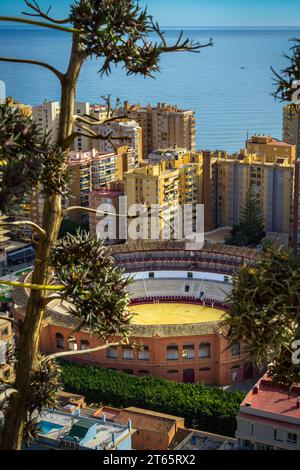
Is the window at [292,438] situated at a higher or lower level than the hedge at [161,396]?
higher

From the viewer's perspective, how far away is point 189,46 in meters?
1.47

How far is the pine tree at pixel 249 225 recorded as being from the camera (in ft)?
45.7

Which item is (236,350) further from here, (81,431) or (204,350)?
(81,431)

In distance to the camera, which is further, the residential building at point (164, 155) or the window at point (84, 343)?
the residential building at point (164, 155)

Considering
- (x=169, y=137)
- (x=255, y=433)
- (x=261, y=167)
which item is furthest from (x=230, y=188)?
(x=255, y=433)

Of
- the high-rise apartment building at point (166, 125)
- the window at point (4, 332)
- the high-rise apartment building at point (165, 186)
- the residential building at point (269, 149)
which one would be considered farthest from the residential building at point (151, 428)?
the high-rise apartment building at point (166, 125)

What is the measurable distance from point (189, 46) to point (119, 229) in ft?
40.7

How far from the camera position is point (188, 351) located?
28.5 feet

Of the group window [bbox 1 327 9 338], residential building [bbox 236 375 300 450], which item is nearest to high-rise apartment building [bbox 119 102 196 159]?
window [bbox 1 327 9 338]

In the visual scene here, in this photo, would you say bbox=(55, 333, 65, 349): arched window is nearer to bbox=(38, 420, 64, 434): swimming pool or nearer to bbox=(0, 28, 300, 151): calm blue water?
bbox=(38, 420, 64, 434): swimming pool

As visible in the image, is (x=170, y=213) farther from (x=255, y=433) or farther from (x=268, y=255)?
(x=268, y=255)

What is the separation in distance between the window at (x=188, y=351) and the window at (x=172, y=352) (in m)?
0.10

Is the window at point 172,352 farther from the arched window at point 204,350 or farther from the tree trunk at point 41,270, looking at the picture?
the tree trunk at point 41,270

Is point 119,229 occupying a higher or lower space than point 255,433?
higher
